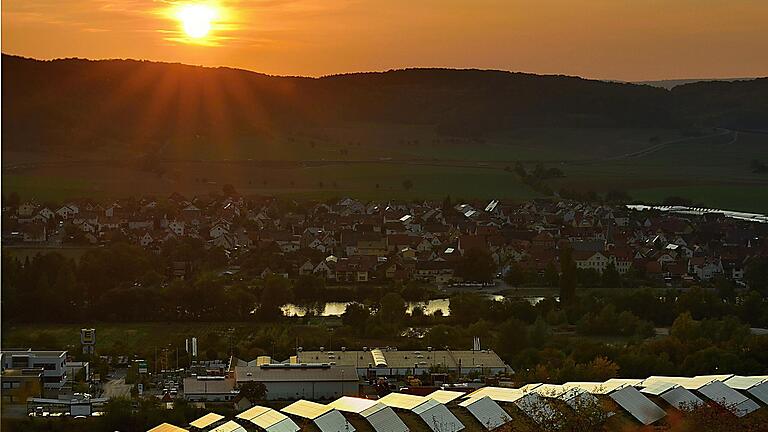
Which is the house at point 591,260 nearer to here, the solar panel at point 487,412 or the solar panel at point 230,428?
the solar panel at point 487,412

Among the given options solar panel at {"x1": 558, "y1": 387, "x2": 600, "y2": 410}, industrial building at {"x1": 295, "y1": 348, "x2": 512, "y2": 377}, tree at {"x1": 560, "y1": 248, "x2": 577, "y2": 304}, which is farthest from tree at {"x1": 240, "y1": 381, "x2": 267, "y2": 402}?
tree at {"x1": 560, "y1": 248, "x2": 577, "y2": 304}

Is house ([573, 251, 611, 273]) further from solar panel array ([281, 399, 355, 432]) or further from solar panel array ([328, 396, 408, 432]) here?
solar panel array ([281, 399, 355, 432])

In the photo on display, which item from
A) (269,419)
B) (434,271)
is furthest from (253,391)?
(434,271)

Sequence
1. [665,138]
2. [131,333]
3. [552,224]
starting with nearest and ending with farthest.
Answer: [131,333] < [552,224] < [665,138]

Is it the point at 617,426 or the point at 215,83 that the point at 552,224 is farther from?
the point at 215,83

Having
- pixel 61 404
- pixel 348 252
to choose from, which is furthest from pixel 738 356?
pixel 348 252

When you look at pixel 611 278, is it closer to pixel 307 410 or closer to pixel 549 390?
pixel 549 390
